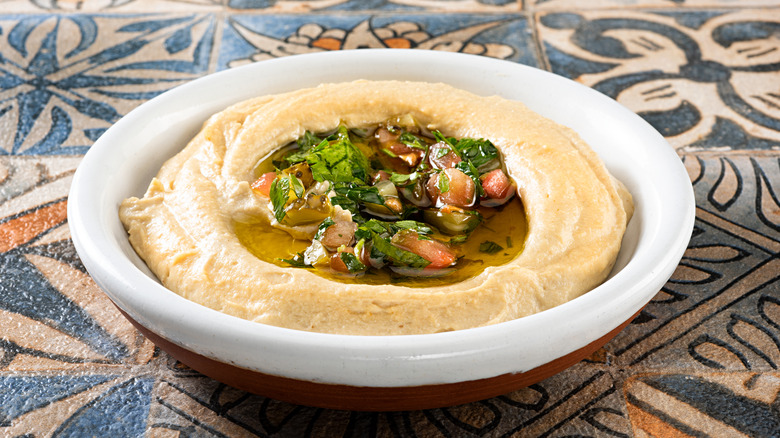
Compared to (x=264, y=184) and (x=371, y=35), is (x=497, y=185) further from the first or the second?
(x=371, y=35)

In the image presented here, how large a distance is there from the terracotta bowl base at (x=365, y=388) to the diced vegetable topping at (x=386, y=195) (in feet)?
1.62

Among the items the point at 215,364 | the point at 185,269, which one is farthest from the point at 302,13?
the point at 215,364

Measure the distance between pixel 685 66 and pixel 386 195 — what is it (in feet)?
9.34

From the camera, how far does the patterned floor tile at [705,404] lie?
2.35m

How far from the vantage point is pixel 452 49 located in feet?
16.4

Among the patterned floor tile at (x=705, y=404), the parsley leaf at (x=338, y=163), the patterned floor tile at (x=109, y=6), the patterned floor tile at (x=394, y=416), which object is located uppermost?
the parsley leaf at (x=338, y=163)

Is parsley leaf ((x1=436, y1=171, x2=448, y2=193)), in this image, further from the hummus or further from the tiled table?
the tiled table

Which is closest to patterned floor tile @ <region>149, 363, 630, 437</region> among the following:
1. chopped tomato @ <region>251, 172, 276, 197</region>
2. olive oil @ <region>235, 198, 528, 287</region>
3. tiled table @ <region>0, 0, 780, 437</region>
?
tiled table @ <region>0, 0, 780, 437</region>

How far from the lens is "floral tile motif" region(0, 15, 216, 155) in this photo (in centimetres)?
405

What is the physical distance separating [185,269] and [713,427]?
5.80ft

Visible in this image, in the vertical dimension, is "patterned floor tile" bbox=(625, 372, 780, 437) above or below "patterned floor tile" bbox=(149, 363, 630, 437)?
above

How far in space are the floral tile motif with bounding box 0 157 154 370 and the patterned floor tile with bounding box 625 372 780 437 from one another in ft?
5.53

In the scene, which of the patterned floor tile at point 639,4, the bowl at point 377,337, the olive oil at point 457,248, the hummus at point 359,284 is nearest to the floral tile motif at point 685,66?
the patterned floor tile at point 639,4

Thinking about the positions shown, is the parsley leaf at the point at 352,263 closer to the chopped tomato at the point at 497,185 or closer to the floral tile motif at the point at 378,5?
the chopped tomato at the point at 497,185
